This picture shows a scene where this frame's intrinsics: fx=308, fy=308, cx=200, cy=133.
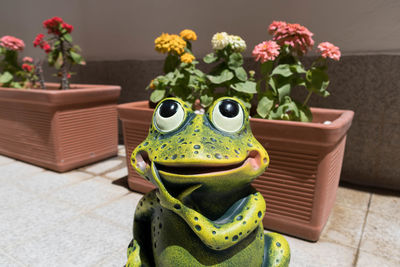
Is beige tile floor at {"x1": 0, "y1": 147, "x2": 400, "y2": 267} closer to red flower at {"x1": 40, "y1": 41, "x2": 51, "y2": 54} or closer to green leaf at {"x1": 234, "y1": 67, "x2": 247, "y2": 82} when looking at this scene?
green leaf at {"x1": 234, "y1": 67, "x2": 247, "y2": 82}

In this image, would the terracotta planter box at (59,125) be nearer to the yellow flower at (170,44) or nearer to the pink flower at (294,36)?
the yellow flower at (170,44)

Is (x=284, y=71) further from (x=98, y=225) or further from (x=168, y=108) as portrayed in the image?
(x=98, y=225)

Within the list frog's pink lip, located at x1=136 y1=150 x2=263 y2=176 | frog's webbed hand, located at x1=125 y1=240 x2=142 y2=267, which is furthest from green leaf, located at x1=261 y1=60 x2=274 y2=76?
frog's webbed hand, located at x1=125 y1=240 x2=142 y2=267

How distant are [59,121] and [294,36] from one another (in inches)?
85.9

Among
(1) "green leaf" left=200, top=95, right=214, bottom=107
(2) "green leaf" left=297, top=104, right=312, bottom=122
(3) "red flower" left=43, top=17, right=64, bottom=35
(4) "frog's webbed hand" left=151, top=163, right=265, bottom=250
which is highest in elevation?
(3) "red flower" left=43, top=17, right=64, bottom=35

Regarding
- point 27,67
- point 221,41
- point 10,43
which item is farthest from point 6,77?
point 221,41

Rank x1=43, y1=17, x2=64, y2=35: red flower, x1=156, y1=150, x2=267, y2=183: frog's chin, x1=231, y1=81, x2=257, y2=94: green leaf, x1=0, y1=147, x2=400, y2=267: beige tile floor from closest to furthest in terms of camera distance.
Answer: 1. x1=156, y1=150, x2=267, y2=183: frog's chin
2. x1=0, y1=147, x2=400, y2=267: beige tile floor
3. x1=231, y1=81, x2=257, y2=94: green leaf
4. x1=43, y1=17, x2=64, y2=35: red flower

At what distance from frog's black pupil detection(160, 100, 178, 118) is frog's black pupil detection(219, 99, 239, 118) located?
6.5 inches

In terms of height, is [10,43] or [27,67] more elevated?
[10,43]

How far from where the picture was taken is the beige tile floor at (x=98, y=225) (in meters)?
1.71

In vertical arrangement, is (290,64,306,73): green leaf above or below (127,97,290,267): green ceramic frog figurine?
above

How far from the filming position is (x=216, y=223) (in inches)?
40.4

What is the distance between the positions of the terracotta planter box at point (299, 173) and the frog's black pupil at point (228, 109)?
823mm

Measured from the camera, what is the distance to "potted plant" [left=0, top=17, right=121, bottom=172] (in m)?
2.91
